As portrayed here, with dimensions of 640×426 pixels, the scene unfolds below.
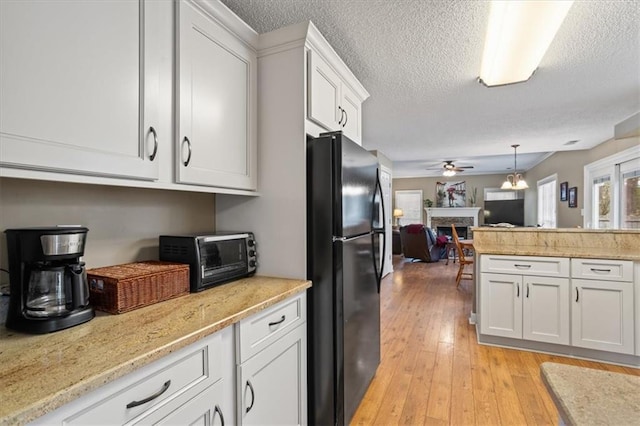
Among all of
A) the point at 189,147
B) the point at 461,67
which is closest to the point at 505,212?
the point at 461,67

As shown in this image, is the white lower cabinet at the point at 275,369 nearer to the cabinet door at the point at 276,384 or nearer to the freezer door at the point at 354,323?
the cabinet door at the point at 276,384

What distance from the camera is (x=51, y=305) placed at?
1.00 metres

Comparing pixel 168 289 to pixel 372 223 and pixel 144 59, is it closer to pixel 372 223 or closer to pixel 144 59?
pixel 144 59

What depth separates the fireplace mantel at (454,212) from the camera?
9.51 meters

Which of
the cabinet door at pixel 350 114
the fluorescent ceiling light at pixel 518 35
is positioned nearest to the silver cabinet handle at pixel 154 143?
the cabinet door at pixel 350 114

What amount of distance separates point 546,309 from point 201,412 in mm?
2832

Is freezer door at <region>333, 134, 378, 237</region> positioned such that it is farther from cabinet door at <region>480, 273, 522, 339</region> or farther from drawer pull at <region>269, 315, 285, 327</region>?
cabinet door at <region>480, 273, 522, 339</region>

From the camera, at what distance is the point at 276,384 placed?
4.49 feet

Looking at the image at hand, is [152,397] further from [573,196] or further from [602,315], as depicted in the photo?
[573,196]

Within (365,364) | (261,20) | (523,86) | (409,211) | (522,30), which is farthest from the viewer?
(409,211)

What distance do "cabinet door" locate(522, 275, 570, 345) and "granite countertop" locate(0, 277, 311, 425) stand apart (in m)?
2.40

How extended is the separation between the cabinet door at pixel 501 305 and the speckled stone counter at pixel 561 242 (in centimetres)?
25

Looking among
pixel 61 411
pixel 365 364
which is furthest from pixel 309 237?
pixel 61 411

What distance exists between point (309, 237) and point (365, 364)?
968 millimetres
